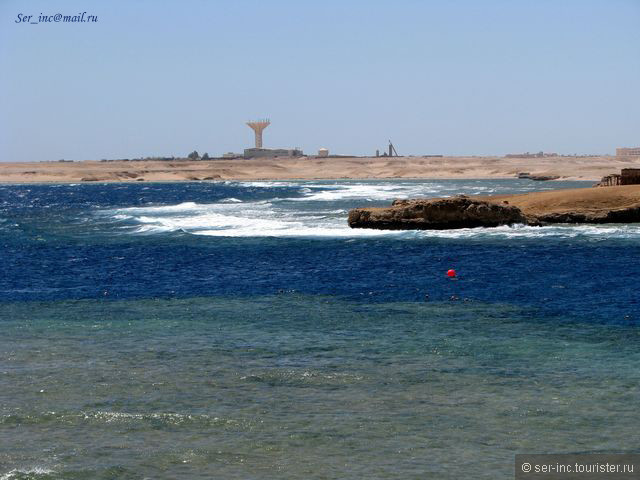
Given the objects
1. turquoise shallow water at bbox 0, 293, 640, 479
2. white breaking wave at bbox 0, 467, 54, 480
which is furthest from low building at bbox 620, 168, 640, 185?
white breaking wave at bbox 0, 467, 54, 480

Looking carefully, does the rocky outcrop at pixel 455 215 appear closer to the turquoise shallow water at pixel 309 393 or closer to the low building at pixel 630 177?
the low building at pixel 630 177

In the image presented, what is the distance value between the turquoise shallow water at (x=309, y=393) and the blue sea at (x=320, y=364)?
0.05 m

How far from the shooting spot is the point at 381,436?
14.6 m

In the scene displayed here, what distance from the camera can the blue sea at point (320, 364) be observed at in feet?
45.9

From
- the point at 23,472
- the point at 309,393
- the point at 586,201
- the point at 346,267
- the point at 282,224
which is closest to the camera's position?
the point at 23,472

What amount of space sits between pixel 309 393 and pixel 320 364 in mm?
2149

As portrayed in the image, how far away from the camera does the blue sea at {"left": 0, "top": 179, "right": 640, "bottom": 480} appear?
551 inches

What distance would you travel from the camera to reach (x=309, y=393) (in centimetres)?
1697

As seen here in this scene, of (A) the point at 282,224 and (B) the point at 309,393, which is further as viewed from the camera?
(A) the point at 282,224

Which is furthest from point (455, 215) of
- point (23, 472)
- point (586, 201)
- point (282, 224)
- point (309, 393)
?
point (23, 472)

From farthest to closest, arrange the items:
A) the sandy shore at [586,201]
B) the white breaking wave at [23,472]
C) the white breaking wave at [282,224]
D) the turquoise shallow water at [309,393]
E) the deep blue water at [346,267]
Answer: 1. the sandy shore at [586,201]
2. the white breaking wave at [282,224]
3. the deep blue water at [346,267]
4. the turquoise shallow water at [309,393]
5. the white breaking wave at [23,472]

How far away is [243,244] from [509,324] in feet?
81.1

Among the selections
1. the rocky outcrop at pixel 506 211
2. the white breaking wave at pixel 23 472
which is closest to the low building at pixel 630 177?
the rocky outcrop at pixel 506 211

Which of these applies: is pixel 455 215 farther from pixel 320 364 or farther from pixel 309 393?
pixel 309 393
